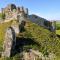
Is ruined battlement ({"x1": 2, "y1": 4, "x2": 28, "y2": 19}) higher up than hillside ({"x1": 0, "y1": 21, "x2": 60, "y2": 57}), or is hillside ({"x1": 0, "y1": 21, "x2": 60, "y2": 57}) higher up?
ruined battlement ({"x1": 2, "y1": 4, "x2": 28, "y2": 19})

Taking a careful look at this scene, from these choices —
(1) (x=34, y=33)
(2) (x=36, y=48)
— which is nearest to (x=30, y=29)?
(1) (x=34, y=33)

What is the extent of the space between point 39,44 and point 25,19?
454 inches

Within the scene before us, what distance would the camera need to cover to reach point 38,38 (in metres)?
83.2

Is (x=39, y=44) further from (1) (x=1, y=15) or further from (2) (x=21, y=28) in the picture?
(1) (x=1, y=15)

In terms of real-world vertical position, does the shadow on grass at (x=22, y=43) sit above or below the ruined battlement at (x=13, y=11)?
below

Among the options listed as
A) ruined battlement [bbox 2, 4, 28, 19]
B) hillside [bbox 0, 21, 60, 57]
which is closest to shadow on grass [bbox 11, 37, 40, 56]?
hillside [bbox 0, 21, 60, 57]

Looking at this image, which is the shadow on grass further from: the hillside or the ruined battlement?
the ruined battlement

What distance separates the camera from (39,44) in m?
80.3

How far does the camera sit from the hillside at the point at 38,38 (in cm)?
7869

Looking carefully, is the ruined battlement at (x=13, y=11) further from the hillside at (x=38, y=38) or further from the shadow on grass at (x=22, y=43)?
the shadow on grass at (x=22, y=43)

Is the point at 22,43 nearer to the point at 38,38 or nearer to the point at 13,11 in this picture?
the point at 38,38

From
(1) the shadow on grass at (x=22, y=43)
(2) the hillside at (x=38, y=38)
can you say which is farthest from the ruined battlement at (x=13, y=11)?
(1) the shadow on grass at (x=22, y=43)

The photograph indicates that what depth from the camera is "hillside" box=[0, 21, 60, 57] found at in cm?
7869

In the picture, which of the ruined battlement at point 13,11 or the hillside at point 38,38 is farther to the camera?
the ruined battlement at point 13,11
